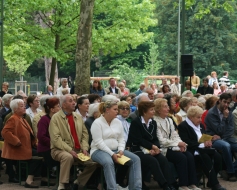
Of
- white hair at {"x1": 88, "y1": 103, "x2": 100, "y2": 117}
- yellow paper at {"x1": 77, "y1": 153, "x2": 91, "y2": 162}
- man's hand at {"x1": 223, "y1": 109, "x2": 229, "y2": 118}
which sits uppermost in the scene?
white hair at {"x1": 88, "y1": 103, "x2": 100, "y2": 117}

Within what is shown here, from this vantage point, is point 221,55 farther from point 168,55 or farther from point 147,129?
point 147,129

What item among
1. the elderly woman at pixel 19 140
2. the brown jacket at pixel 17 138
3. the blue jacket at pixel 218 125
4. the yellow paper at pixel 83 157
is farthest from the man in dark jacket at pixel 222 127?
the brown jacket at pixel 17 138

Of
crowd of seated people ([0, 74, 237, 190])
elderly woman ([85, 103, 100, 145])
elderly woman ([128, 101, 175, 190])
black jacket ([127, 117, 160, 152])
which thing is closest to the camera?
crowd of seated people ([0, 74, 237, 190])

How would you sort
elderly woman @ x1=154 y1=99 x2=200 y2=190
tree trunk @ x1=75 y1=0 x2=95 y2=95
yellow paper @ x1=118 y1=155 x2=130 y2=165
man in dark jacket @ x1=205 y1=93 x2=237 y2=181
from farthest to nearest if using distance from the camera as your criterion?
→ tree trunk @ x1=75 y1=0 x2=95 y2=95 → man in dark jacket @ x1=205 y1=93 x2=237 y2=181 → elderly woman @ x1=154 y1=99 x2=200 y2=190 → yellow paper @ x1=118 y1=155 x2=130 y2=165

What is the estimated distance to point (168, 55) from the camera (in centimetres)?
7825

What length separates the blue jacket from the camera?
1573cm

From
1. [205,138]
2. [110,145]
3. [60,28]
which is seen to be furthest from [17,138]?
[60,28]

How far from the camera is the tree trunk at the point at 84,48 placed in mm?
26125

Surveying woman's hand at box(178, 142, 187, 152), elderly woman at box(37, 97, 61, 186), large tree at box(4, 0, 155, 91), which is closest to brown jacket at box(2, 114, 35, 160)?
elderly woman at box(37, 97, 61, 186)

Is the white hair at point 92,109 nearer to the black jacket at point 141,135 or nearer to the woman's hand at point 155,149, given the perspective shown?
the black jacket at point 141,135

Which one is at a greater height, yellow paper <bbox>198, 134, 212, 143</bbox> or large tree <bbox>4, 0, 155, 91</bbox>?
large tree <bbox>4, 0, 155, 91</bbox>

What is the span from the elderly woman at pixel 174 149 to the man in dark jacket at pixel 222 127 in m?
1.63

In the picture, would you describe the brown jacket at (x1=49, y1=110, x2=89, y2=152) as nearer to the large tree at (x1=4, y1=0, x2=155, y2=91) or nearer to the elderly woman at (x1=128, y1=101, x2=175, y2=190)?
the elderly woman at (x1=128, y1=101, x2=175, y2=190)

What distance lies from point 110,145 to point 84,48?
44.9ft
